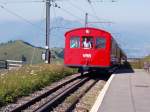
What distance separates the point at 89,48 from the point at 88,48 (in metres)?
0.07

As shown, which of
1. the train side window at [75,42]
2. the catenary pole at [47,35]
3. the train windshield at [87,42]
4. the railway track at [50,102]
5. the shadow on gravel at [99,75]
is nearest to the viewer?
the railway track at [50,102]

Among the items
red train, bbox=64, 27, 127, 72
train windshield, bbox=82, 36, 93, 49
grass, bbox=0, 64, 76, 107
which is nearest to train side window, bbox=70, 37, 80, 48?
red train, bbox=64, 27, 127, 72

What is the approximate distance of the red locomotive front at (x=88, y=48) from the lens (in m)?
32.6

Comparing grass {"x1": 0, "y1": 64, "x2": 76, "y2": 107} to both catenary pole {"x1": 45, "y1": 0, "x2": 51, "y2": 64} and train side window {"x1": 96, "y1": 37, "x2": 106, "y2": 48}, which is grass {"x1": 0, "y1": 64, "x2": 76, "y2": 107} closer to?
train side window {"x1": 96, "y1": 37, "x2": 106, "y2": 48}

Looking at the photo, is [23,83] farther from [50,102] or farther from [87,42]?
[87,42]

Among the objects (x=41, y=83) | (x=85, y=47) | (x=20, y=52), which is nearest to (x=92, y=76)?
(x=85, y=47)

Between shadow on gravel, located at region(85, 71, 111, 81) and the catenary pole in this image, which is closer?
shadow on gravel, located at region(85, 71, 111, 81)

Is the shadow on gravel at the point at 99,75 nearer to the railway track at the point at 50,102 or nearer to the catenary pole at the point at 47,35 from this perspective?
the catenary pole at the point at 47,35

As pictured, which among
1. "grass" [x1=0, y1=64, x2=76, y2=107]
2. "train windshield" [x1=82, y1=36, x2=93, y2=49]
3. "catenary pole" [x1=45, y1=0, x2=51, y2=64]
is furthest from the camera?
"catenary pole" [x1=45, y1=0, x2=51, y2=64]

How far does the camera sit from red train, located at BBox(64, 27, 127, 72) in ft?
107

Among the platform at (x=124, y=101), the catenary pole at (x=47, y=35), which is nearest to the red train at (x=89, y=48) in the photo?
the catenary pole at (x=47, y=35)

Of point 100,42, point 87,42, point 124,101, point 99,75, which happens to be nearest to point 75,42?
point 87,42

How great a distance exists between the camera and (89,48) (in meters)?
32.8

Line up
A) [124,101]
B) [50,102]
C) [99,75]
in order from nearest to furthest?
[124,101], [50,102], [99,75]
